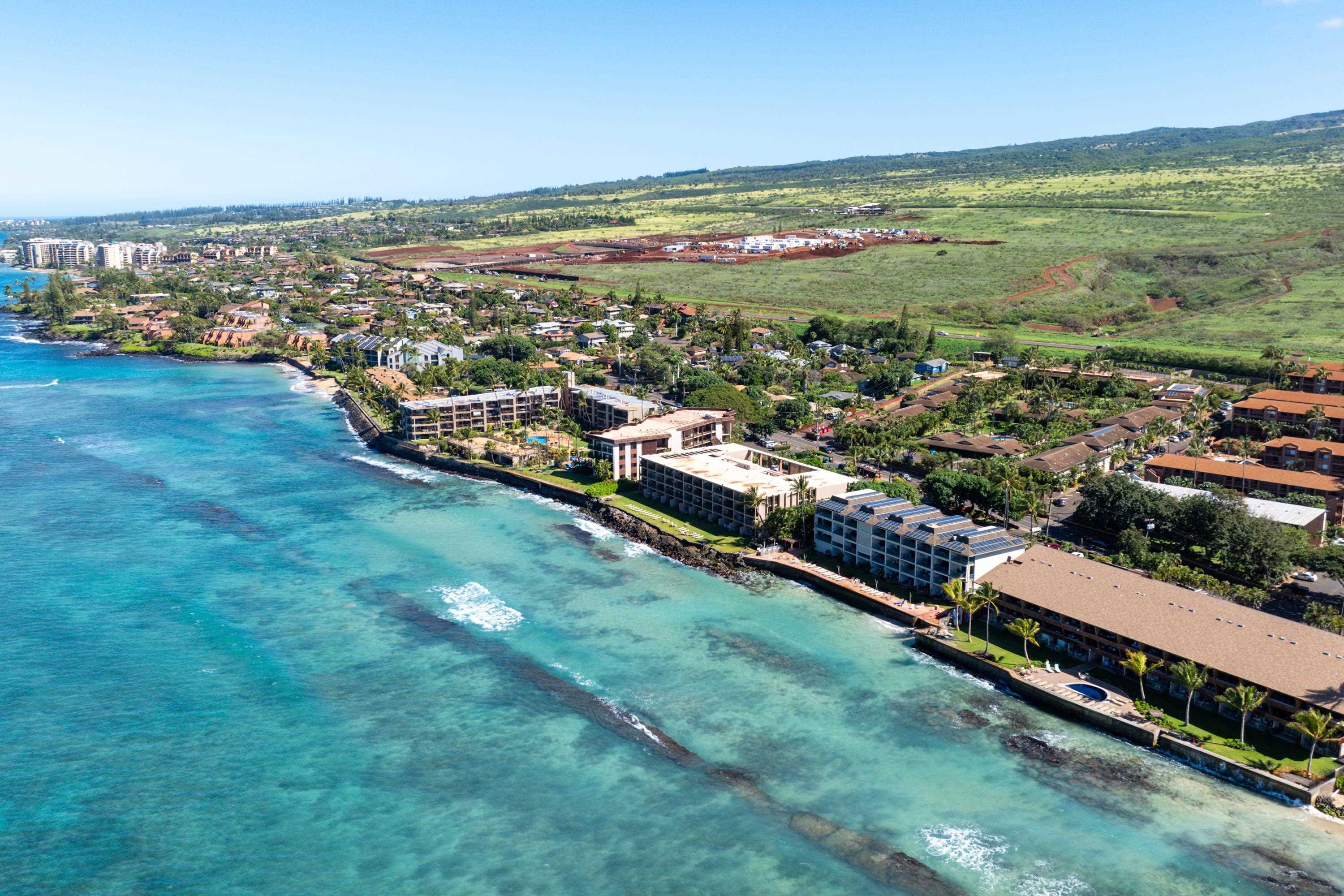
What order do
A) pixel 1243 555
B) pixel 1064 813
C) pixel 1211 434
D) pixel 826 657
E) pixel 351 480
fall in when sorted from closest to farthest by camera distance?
pixel 1064 813
pixel 826 657
pixel 1243 555
pixel 351 480
pixel 1211 434

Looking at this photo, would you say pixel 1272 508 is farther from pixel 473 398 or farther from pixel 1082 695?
pixel 473 398

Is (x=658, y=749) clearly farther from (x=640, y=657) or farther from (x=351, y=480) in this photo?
(x=351, y=480)

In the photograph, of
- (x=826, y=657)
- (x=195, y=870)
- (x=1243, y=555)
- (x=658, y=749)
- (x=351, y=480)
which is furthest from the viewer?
(x=351, y=480)

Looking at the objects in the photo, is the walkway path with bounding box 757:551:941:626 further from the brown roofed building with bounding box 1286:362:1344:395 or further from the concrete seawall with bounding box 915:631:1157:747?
the brown roofed building with bounding box 1286:362:1344:395

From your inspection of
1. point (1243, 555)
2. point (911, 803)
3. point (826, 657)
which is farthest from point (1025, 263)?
point (911, 803)

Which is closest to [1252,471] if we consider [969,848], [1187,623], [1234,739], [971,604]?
[1187,623]

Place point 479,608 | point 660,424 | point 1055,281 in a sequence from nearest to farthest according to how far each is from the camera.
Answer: point 479,608
point 660,424
point 1055,281

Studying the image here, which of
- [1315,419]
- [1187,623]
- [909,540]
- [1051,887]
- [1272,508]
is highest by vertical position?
[1315,419]
